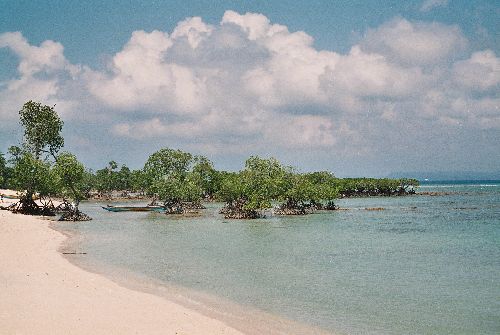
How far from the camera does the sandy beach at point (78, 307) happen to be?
9844 mm

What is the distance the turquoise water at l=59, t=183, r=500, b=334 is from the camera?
13.3 meters

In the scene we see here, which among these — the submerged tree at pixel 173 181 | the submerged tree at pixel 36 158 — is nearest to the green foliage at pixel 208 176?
the submerged tree at pixel 173 181

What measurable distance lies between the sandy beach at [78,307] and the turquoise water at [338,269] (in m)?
2.84

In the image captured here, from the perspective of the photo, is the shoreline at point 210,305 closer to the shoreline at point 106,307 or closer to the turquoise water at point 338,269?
the shoreline at point 106,307

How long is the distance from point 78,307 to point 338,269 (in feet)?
41.1

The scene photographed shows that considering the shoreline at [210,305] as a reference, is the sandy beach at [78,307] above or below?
above

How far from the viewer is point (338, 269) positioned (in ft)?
68.0

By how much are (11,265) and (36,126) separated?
3940cm

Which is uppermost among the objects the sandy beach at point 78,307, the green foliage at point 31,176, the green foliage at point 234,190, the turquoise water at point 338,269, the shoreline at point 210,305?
the green foliage at point 31,176

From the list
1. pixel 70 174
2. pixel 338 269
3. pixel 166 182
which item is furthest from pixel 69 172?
pixel 338 269

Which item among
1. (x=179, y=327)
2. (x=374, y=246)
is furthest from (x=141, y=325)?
(x=374, y=246)

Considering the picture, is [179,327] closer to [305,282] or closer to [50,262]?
[305,282]

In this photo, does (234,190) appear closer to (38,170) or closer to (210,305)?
(38,170)

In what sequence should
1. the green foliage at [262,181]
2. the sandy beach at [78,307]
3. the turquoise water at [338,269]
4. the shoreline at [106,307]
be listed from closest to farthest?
1. the sandy beach at [78,307]
2. the shoreline at [106,307]
3. the turquoise water at [338,269]
4. the green foliage at [262,181]
